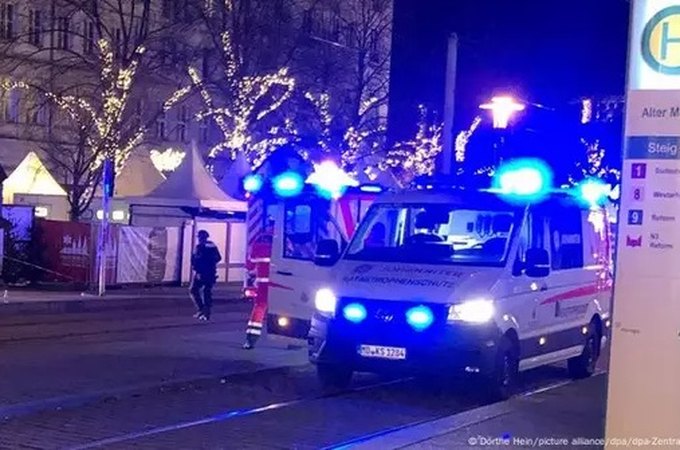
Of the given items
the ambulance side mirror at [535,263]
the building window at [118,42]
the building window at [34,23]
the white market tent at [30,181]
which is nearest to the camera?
the ambulance side mirror at [535,263]

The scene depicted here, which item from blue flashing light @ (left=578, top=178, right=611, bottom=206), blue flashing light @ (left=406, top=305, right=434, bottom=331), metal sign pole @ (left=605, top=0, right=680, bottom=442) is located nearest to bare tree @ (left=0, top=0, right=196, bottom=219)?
blue flashing light @ (left=578, top=178, right=611, bottom=206)

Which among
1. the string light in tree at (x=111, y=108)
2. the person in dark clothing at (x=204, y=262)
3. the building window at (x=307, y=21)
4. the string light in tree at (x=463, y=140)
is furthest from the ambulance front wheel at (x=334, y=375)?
the building window at (x=307, y=21)

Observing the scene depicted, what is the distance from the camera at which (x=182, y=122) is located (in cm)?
5734

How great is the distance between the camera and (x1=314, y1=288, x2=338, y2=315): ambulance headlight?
42.2ft

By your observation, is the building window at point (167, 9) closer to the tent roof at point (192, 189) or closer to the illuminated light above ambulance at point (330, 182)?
the tent roof at point (192, 189)

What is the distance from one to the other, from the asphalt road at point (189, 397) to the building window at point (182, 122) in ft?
129

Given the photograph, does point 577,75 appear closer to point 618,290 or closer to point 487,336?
point 487,336

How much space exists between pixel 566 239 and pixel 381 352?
307cm

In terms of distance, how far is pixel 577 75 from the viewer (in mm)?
49188

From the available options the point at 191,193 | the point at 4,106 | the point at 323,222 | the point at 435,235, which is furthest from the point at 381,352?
the point at 4,106

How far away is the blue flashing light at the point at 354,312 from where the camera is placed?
1266 centimetres

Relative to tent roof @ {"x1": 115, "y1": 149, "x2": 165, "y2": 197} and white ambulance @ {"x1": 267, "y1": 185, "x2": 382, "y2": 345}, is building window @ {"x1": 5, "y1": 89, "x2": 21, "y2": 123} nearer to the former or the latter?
tent roof @ {"x1": 115, "y1": 149, "x2": 165, "y2": 197}

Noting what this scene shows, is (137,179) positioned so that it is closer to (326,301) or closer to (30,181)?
(30,181)

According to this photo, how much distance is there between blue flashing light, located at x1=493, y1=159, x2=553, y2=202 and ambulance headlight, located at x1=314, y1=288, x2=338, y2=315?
218cm
